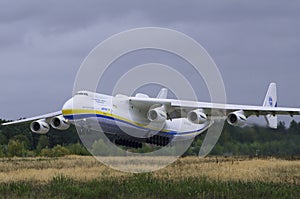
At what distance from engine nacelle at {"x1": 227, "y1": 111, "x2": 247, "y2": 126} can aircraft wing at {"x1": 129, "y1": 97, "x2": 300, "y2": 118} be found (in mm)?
969

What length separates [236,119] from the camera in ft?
109

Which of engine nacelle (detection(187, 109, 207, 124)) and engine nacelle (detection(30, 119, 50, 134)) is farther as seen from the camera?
engine nacelle (detection(30, 119, 50, 134))

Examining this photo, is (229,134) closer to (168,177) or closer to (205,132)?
(205,132)

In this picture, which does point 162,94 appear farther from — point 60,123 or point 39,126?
point 39,126

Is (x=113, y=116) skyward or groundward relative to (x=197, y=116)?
skyward

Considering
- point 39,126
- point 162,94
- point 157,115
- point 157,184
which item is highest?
point 162,94

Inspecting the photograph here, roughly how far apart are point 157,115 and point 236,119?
14.9 feet

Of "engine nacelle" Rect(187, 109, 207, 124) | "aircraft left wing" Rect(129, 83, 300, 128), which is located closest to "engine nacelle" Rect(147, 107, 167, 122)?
"aircraft left wing" Rect(129, 83, 300, 128)

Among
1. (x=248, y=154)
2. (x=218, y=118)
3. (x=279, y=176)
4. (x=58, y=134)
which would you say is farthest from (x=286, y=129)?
(x=58, y=134)

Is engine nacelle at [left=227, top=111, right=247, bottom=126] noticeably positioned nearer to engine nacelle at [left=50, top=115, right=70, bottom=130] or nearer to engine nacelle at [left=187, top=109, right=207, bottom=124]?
engine nacelle at [left=187, top=109, right=207, bottom=124]

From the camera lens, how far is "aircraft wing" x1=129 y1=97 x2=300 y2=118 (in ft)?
112

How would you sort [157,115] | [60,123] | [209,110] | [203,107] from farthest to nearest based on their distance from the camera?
[60,123]
[209,110]
[157,115]
[203,107]

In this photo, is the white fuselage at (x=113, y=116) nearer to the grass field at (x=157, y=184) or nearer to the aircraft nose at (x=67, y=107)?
the aircraft nose at (x=67, y=107)

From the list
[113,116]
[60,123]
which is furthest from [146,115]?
[60,123]
